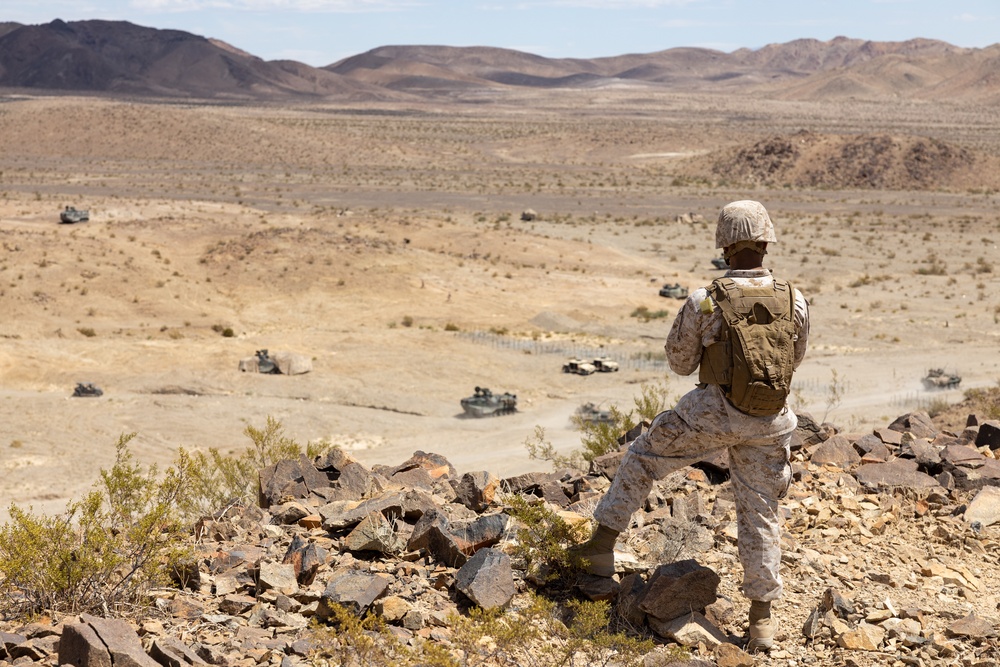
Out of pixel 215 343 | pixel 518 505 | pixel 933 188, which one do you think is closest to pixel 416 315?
pixel 215 343

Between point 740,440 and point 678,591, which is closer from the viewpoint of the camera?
point 740,440

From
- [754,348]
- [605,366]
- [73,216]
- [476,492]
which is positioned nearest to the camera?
[754,348]

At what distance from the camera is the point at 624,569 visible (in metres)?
5.65

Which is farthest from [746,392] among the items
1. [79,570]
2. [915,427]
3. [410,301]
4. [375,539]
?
[410,301]

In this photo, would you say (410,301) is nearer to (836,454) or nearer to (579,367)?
(579,367)

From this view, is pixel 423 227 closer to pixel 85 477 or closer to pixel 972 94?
pixel 85 477

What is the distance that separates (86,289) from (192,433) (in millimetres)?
12799

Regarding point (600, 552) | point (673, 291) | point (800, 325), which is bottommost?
point (673, 291)

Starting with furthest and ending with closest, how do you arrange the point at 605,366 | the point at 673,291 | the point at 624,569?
the point at 673,291 → the point at 605,366 → the point at 624,569

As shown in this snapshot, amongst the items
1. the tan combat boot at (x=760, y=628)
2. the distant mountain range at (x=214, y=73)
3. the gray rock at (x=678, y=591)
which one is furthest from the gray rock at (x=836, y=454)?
the distant mountain range at (x=214, y=73)

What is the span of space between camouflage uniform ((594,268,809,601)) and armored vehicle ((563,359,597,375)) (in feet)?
55.7

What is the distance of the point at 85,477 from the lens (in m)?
15.8

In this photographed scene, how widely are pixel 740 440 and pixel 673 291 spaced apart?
2649cm

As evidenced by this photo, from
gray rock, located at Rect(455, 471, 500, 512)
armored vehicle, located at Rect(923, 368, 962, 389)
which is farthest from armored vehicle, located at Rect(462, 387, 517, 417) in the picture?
gray rock, located at Rect(455, 471, 500, 512)
